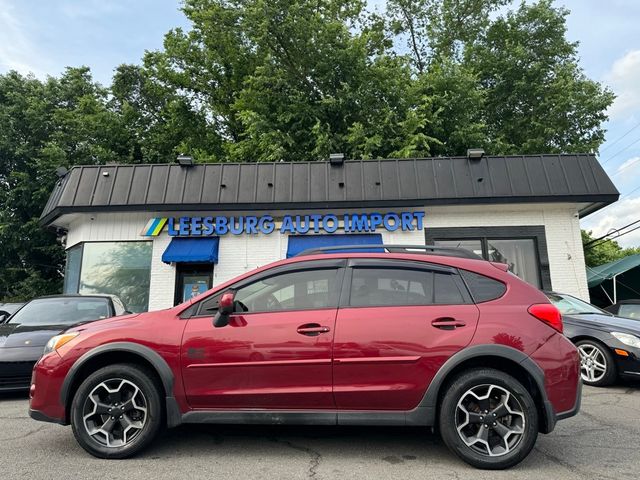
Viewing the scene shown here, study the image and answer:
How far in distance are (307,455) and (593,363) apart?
5.17m

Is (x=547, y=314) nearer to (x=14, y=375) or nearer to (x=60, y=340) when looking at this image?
(x=60, y=340)

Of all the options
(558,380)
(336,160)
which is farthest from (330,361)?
(336,160)

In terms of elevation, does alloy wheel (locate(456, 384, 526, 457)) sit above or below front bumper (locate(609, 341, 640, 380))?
below

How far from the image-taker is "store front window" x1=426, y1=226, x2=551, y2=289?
1141cm

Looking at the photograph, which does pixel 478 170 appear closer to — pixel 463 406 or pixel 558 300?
pixel 558 300

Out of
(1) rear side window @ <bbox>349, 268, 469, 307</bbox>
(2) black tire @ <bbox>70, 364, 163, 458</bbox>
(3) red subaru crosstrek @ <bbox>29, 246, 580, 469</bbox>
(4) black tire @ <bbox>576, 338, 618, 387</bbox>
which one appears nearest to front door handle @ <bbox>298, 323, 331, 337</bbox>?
(3) red subaru crosstrek @ <bbox>29, 246, 580, 469</bbox>

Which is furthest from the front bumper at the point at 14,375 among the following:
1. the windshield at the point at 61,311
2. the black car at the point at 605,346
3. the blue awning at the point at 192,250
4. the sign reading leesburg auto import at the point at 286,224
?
the black car at the point at 605,346

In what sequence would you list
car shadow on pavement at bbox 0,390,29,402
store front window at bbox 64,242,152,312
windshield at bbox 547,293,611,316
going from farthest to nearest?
1. store front window at bbox 64,242,152,312
2. windshield at bbox 547,293,611,316
3. car shadow on pavement at bbox 0,390,29,402

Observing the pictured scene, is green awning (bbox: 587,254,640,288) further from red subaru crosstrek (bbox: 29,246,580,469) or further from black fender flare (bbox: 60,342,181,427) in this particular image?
black fender flare (bbox: 60,342,181,427)

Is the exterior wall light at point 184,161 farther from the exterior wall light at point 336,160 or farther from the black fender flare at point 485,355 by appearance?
the black fender flare at point 485,355

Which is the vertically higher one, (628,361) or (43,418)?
(628,361)

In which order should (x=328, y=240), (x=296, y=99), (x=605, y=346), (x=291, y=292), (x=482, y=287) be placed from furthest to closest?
(x=296, y=99)
(x=328, y=240)
(x=605, y=346)
(x=291, y=292)
(x=482, y=287)

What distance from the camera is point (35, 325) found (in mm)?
6734

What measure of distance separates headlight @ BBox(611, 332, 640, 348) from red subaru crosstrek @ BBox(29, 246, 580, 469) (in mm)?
3757
